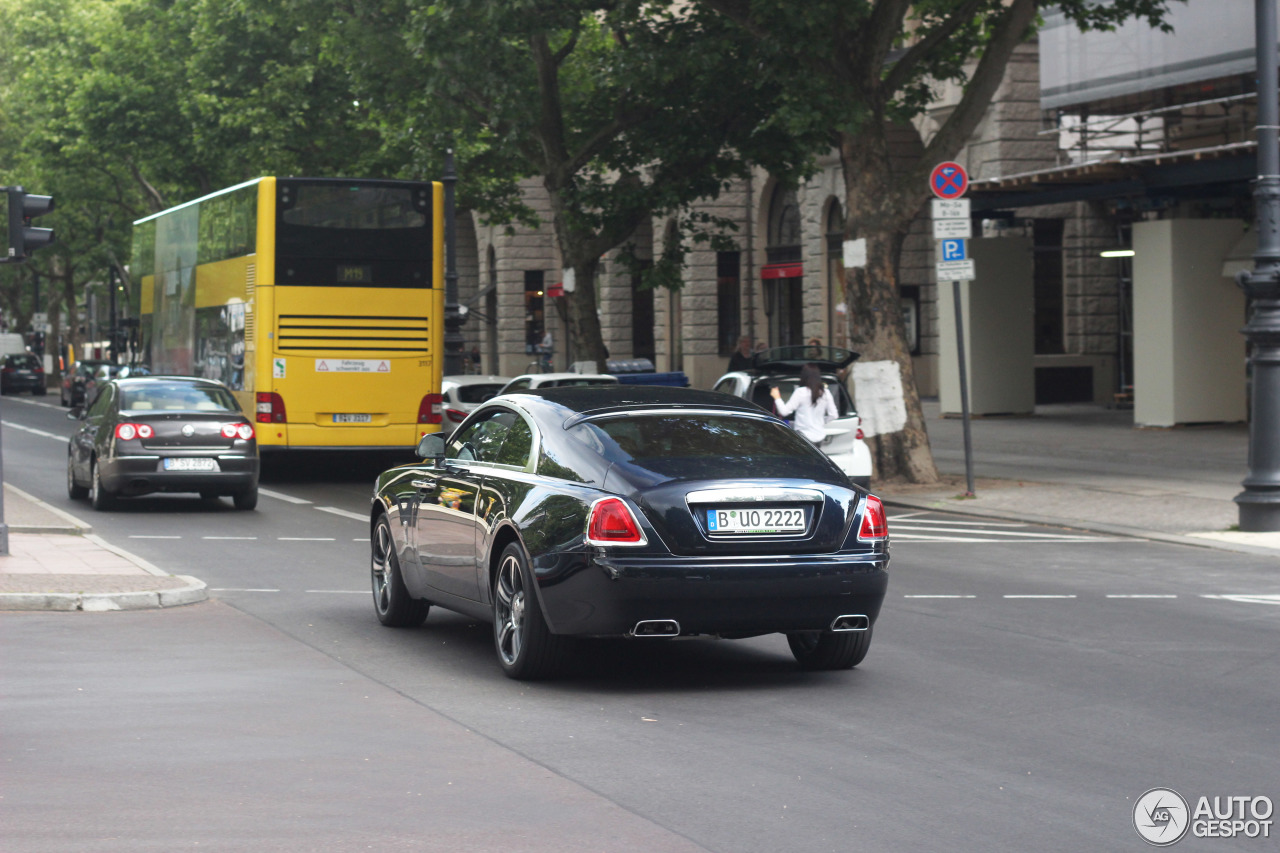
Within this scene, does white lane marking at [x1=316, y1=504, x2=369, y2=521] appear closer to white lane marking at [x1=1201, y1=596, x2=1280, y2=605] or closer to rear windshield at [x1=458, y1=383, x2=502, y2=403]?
rear windshield at [x1=458, y1=383, x2=502, y2=403]

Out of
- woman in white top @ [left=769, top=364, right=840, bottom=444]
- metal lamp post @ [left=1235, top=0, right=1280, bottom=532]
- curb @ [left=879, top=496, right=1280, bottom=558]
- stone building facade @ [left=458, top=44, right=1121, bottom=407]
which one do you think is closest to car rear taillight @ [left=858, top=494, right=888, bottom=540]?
curb @ [left=879, top=496, right=1280, bottom=558]

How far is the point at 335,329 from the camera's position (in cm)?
2200

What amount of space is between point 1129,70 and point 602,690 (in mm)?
22219

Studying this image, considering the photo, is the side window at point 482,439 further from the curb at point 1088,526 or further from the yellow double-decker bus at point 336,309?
the yellow double-decker bus at point 336,309

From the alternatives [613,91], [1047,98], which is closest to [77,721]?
[613,91]

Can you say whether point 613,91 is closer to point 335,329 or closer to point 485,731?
point 335,329

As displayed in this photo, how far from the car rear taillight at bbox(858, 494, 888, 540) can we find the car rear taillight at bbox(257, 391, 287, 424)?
1445cm

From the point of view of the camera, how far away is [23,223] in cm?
1359

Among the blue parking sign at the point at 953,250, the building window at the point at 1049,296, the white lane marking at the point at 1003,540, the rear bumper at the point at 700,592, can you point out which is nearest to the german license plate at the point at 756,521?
the rear bumper at the point at 700,592

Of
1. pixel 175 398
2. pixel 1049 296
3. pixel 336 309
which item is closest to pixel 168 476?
pixel 175 398

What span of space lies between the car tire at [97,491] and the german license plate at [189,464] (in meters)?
0.85

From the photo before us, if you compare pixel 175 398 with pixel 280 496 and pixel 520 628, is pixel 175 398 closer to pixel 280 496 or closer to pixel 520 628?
pixel 280 496

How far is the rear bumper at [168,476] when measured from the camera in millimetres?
18297

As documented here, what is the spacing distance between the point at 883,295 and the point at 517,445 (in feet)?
41.1
